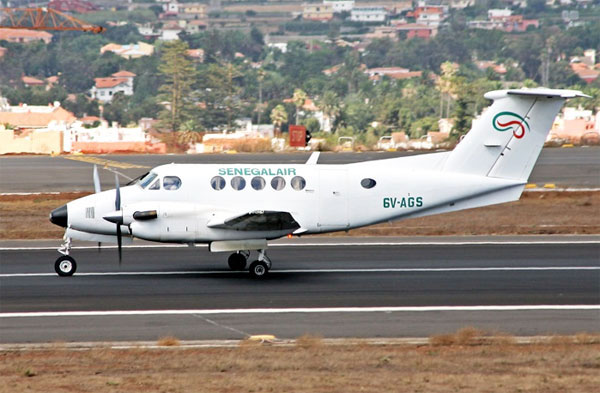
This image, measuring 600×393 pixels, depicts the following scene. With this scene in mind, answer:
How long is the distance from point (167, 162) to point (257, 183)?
32.1m

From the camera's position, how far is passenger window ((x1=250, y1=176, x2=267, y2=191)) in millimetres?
23875

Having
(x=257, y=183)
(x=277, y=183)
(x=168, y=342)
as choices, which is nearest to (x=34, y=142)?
(x=257, y=183)

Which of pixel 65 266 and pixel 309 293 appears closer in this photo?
pixel 309 293

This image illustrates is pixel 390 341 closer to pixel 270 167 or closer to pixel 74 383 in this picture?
pixel 74 383

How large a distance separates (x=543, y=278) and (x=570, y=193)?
20056mm

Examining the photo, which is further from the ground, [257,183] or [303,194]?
[257,183]

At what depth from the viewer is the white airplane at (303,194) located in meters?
23.2

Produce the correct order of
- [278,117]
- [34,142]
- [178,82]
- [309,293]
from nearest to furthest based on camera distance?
[309,293] → [34,142] → [278,117] → [178,82]

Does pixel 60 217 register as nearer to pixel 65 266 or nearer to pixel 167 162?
pixel 65 266

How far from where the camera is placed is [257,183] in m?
23.9

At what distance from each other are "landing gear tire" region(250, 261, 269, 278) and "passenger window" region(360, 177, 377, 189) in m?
3.02

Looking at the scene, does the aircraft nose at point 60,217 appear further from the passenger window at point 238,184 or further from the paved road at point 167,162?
the paved road at point 167,162

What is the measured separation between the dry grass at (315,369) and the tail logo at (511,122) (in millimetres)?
8157

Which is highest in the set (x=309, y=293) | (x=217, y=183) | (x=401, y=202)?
(x=217, y=183)
